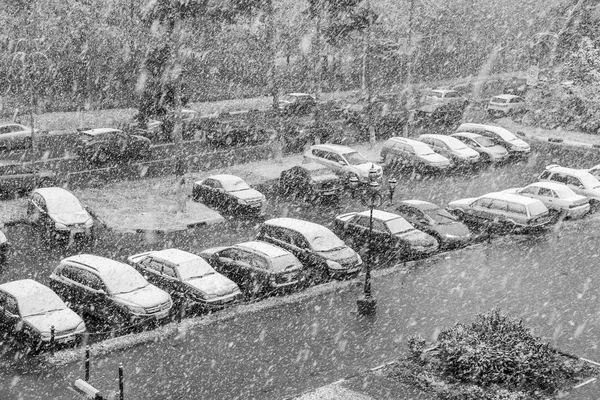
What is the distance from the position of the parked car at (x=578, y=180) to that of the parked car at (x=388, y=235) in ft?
29.7

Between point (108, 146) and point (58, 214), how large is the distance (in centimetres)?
926

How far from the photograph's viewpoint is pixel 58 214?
2512 cm

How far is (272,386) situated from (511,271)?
35.0 feet

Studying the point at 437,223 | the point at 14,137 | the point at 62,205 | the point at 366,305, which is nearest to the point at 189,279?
the point at 366,305

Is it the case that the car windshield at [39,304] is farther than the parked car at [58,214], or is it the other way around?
the parked car at [58,214]

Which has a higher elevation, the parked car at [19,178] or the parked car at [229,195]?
the parked car at [19,178]

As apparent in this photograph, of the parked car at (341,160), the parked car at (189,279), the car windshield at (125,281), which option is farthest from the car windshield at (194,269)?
the parked car at (341,160)

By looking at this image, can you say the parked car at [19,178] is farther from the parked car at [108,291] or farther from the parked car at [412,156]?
the parked car at [412,156]

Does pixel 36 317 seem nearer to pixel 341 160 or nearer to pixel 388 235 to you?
pixel 388 235

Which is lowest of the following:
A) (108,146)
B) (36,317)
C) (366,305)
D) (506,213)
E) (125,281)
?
(366,305)

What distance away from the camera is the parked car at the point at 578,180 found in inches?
1208

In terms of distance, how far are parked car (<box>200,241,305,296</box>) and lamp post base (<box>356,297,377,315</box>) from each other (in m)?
2.17

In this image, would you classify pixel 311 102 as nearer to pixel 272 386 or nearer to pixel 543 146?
pixel 543 146

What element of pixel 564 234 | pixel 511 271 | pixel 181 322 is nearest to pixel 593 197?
pixel 564 234
